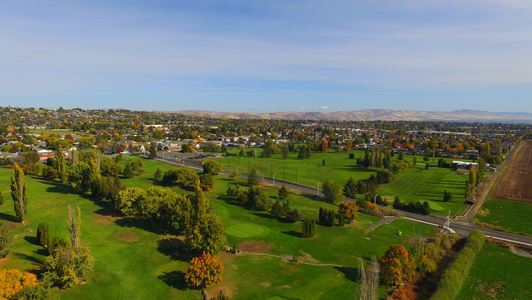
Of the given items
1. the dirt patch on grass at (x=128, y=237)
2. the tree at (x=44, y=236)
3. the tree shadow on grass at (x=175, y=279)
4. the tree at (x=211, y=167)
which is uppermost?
the tree at (x=211, y=167)

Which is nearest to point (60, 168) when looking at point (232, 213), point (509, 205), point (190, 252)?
point (232, 213)

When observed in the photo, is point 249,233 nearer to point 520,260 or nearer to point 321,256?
point 321,256

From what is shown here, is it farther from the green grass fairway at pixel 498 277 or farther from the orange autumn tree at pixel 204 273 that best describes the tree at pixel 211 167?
the green grass fairway at pixel 498 277

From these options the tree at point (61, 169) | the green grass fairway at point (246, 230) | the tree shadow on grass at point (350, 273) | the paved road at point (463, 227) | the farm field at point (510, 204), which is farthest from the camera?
the tree at point (61, 169)

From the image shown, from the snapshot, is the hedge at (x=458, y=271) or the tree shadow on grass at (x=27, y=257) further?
the tree shadow on grass at (x=27, y=257)

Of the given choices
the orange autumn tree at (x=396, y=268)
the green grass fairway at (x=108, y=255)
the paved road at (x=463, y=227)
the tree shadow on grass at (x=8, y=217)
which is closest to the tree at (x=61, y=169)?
the green grass fairway at (x=108, y=255)

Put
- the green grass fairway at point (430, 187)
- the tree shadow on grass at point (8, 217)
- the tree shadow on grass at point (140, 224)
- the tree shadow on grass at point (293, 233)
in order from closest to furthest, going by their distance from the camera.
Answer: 1. the tree shadow on grass at point (140, 224)
2. the tree shadow on grass at point (8, 217)
3. the tree shadow on grass at point (293, 233)
4. the green grass fairway at point (430, 187)

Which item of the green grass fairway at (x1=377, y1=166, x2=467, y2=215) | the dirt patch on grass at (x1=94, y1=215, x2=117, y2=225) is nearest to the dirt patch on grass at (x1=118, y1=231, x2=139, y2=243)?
the dirt patch on grass at (x1=94, y1=215, x2=117, y2=225)
